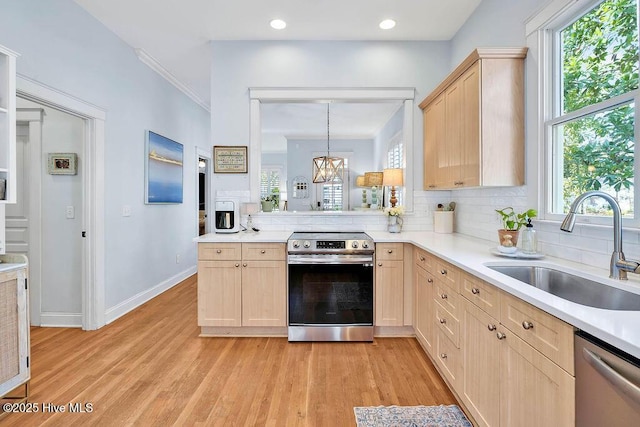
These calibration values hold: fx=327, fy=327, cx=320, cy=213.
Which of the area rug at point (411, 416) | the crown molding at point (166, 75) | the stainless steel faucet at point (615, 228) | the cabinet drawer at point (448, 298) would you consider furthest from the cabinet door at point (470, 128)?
the crown molding at point (166, 75)

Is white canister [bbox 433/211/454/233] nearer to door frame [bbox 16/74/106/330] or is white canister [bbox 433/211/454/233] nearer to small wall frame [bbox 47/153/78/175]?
door frame [bbox 16/74/106/330]

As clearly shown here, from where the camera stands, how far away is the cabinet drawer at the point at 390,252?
9.47ft

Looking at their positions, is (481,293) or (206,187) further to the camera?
(206,187)

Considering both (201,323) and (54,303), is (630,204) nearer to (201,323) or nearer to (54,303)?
(201,323)

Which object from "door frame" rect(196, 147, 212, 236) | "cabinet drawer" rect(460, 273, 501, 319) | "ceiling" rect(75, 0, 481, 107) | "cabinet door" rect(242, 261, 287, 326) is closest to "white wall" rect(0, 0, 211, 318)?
"door frame" rect(196, 147, 212, 236)

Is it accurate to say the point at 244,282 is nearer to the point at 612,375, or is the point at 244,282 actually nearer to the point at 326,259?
the point at 326,259

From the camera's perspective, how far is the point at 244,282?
2.90m

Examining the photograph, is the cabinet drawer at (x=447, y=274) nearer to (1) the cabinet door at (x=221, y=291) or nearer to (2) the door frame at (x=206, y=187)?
(1) the cabinet door at (x=221, y=291)

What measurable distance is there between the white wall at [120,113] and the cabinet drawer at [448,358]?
312cm

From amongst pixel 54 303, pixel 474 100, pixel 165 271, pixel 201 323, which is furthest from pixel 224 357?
pixel 474 100

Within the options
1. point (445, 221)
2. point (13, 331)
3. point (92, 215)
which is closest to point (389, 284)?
point (445, 221)

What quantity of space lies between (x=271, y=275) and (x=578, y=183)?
2.29 meters

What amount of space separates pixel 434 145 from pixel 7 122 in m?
3.17

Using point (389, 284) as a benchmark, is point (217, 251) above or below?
above
